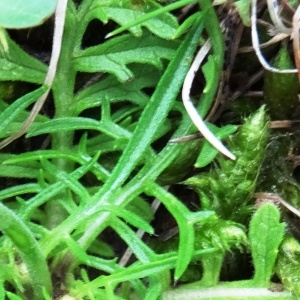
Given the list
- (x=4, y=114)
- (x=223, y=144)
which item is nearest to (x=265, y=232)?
(x=223, y=144)

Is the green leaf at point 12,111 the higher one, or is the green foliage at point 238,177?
the green leaf at point 12,111

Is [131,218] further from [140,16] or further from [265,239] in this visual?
[140,16]

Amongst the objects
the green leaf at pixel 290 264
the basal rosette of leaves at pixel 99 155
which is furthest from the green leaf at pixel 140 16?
the green leaf at pixel 290 264

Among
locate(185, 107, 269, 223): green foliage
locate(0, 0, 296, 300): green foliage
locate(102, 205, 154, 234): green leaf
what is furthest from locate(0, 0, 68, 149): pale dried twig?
locate(185, 107, 269, 223): green foliage

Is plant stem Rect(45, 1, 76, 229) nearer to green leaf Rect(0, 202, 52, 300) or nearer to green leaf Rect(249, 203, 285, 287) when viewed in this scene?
green leaf Rect(0, 202, 52, 300)

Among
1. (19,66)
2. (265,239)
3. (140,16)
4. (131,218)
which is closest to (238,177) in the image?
(265,239)

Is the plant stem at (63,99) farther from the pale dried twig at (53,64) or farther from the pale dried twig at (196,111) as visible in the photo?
the pale dried twig at (196,111)
